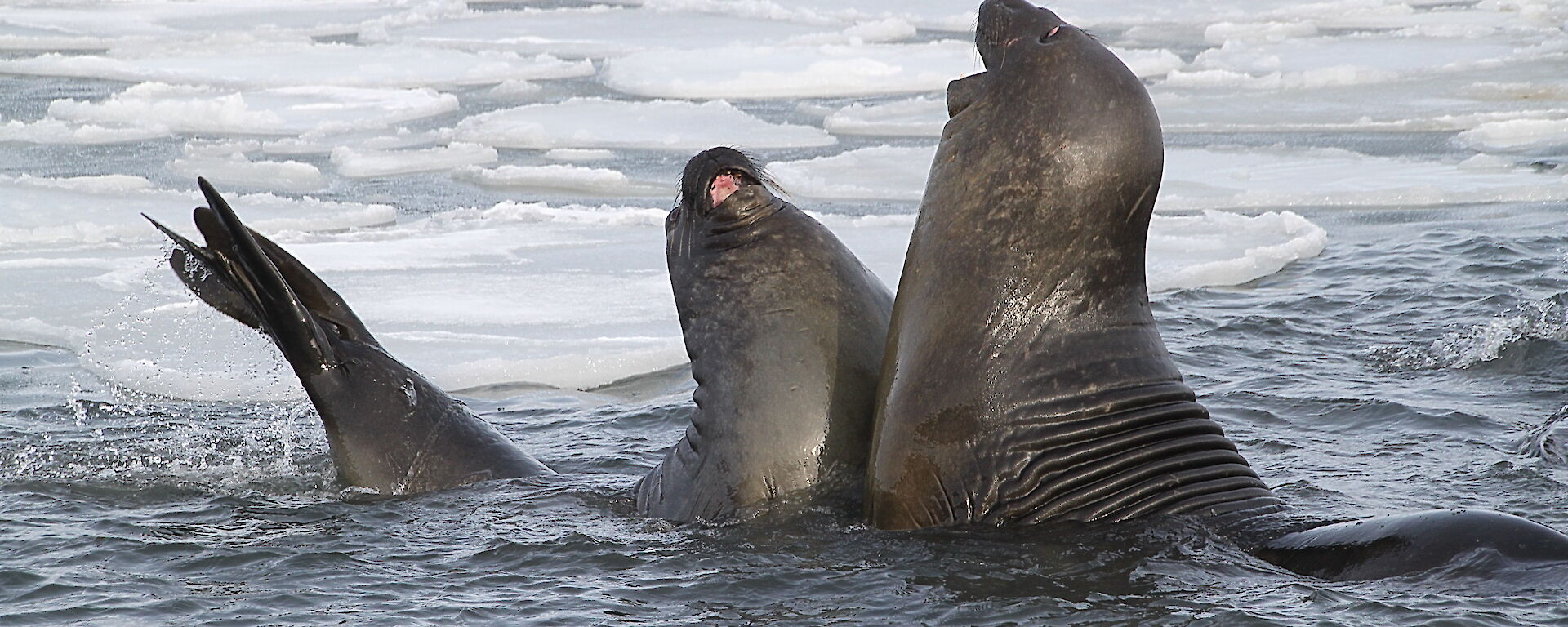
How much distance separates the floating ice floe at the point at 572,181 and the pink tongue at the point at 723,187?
6.62 m

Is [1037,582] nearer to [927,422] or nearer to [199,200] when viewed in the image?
[927,422]

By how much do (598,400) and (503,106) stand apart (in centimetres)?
834

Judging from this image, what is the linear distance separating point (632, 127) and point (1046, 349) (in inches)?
385

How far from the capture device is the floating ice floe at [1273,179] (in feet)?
35.3

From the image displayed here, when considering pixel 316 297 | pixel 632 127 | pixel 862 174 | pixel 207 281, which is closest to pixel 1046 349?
pixel 316 297

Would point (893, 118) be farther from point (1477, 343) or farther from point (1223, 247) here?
point (1477, 343)

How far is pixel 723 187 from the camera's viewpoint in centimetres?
472

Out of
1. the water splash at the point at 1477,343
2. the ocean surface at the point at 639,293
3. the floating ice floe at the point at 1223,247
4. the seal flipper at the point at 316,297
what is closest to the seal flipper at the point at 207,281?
the seal flipper at the point at 316,297

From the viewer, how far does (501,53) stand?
17812 millimetres

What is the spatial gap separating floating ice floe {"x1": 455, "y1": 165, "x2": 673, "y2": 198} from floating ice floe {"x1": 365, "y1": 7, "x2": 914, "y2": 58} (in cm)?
627

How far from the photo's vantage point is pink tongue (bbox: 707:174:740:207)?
185 inches

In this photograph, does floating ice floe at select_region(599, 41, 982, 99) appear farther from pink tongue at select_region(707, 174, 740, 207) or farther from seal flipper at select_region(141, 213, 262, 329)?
pink tongue at select_region(707, 174, 740, 207)

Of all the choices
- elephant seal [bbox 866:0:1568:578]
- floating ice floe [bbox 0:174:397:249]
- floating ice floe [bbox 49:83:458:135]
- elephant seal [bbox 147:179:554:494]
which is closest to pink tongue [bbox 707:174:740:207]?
elephant seal [bbox 866:0:1568:578]

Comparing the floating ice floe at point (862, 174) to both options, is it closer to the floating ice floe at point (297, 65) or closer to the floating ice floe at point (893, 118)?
the floating ice floe at point (893, 118)
